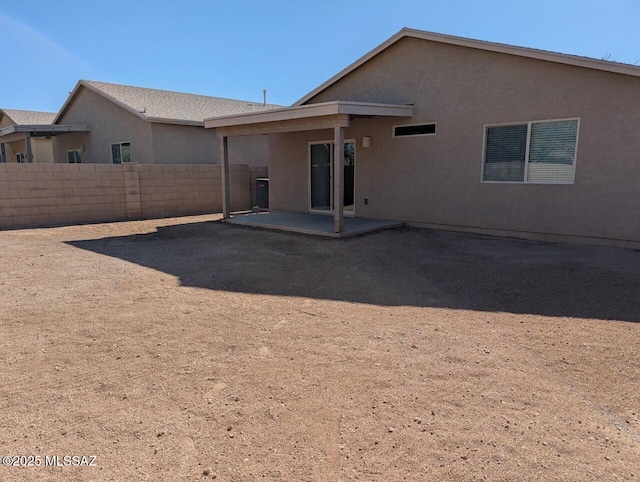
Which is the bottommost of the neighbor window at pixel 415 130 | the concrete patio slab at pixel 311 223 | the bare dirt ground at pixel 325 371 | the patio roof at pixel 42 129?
the bare dirt ground at pixel 325 371

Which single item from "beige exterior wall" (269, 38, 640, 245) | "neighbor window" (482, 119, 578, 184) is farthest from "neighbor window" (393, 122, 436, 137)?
"neighbor window" (482, 119, 578, 184)

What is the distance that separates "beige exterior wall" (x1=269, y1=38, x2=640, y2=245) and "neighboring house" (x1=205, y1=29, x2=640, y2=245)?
0.02m

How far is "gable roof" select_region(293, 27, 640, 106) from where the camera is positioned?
771 centimetres

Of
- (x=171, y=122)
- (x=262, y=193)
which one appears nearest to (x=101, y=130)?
(x=171, y=122)

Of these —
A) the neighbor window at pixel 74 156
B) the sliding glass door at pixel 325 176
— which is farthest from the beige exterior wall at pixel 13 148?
the sliding glass door at pixel 325 176

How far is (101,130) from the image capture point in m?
19.1

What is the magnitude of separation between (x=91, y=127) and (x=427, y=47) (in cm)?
1597

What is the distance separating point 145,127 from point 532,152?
1377 cm

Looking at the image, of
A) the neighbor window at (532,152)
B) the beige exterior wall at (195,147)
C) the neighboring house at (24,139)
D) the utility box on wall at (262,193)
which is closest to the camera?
the neighbor window at (532,152)

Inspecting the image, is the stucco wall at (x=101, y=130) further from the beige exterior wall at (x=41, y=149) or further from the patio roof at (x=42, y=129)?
the beige exterior wall at (x=41, y=149)

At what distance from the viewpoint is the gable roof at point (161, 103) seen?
16.7 meters

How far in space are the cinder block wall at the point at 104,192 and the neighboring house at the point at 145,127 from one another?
3084 millimetres

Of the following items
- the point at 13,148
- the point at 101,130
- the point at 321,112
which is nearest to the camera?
the point at 321,112

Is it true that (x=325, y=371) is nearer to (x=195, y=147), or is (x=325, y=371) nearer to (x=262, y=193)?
(x=262, y=193)
